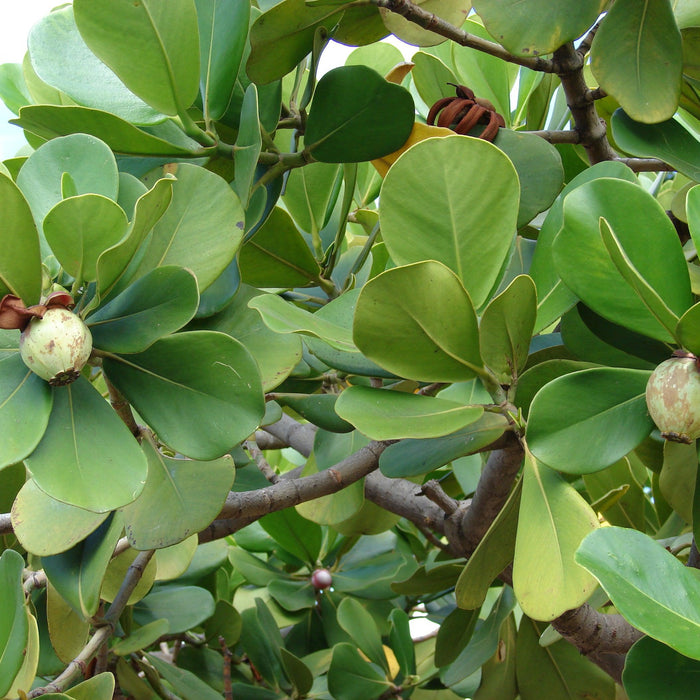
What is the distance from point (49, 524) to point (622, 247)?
1.59ft

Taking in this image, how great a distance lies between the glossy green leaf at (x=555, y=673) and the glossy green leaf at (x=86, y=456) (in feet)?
2.42

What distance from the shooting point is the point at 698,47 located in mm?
720

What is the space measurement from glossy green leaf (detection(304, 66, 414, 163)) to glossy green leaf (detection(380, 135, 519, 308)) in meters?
Answer: 0.15

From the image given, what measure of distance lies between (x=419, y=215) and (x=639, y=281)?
0.48 ft

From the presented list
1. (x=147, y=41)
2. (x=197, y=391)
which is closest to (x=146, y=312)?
(x=197, y=391)

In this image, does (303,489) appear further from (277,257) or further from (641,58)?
(641,58)

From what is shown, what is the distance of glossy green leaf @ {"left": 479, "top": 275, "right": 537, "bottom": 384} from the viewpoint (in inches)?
20.4

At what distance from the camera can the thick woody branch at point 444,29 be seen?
2.12 ft

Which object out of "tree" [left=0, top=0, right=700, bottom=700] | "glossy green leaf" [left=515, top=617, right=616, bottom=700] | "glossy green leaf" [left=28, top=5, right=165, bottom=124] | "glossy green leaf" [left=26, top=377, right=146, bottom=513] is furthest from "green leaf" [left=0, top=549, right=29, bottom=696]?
"glossy green leaf" [left=515, top=617, right=616, bottom=700]

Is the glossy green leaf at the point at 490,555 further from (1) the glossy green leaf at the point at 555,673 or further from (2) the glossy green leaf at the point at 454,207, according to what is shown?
(1) the glossy green leaf at the point at 555,673

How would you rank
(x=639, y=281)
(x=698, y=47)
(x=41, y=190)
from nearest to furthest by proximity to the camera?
1. (x=639, y=281)
2. (x=41, y=190)
3. (x=698, y=47)

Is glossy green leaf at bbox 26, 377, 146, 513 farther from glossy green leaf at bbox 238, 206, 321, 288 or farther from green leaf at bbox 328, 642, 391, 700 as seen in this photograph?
green leaf at bbox 328, 642, 391, 700

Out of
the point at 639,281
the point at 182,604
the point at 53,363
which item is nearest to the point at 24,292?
the point at 53,363

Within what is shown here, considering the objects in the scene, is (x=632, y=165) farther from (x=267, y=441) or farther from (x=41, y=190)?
(x=267, y=441)
